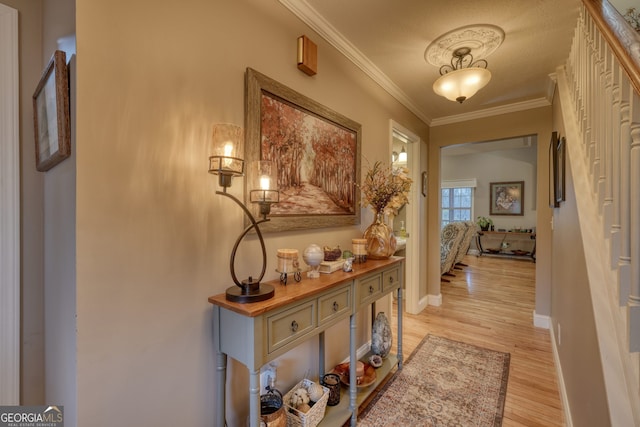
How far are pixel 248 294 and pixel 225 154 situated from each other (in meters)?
0.61

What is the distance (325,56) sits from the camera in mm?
2016

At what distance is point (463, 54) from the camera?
2258 mm

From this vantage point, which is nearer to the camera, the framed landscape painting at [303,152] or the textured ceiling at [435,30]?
the framed landscape painting at [303,152]

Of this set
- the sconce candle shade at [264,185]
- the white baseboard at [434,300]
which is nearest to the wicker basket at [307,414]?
the sconce candle shade at [264,185]

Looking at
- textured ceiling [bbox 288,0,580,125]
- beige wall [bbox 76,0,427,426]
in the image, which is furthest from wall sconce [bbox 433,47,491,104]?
beige wall [bbox 76,0,427,426]

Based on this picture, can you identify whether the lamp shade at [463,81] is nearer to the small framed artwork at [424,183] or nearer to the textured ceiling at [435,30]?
the textured ceiling at [435,30]

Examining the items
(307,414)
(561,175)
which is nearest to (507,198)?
(561,175)

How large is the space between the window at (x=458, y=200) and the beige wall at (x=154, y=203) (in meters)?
8.22

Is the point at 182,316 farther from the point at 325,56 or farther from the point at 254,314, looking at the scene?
the point at 325,56

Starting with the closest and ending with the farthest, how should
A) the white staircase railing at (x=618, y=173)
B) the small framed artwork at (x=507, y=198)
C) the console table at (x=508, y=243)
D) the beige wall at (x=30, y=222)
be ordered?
the white staircase railing at (x=618, y=173), the beige wall at (x=30, y=222), the console table at (x=508, y=243), the small framed artwork at (x=507, y=198)

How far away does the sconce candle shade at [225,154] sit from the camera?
1128 mm

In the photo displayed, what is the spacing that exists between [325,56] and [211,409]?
2254 mm

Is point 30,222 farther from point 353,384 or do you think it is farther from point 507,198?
point 507,198
